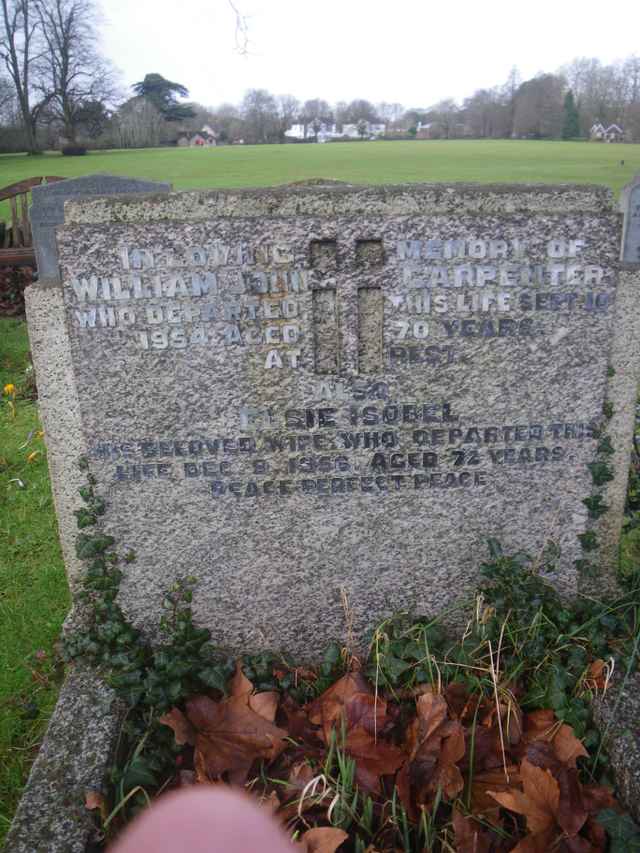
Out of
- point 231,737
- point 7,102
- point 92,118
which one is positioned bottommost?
point 231,737

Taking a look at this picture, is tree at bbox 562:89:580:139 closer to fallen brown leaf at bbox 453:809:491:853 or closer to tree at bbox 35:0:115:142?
tree at bbox 35:0:115:142

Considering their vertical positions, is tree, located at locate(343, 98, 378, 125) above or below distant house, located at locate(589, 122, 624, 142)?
above

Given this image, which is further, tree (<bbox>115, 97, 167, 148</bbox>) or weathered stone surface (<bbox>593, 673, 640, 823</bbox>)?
tree (<bbox>115, 97, 167, 148</bbox>)

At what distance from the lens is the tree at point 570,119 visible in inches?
2142

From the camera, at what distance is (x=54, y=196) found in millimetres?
6668

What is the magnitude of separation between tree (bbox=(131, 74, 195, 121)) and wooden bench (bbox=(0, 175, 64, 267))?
60.4 meters

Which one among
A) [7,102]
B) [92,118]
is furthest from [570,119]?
[7,102]

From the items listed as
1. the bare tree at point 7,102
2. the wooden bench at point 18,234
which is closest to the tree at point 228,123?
the bare tree at point 7,102

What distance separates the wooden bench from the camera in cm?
980

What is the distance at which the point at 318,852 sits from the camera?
5.90 ft

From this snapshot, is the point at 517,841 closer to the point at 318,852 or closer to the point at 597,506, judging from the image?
the point at 318,852

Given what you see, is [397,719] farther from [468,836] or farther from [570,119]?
[570,119]

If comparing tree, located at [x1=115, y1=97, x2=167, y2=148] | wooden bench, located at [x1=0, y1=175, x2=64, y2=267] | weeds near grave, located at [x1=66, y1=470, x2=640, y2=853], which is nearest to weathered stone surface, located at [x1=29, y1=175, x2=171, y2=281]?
wooden bench, located at [x1=0, y1=175, x2=64, y2=267]

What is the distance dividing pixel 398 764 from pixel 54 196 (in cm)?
626
